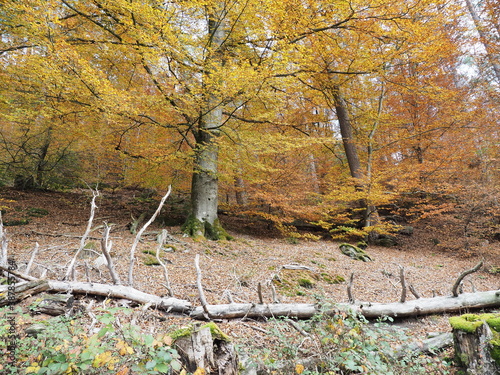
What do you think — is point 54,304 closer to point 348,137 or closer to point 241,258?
point 241,258

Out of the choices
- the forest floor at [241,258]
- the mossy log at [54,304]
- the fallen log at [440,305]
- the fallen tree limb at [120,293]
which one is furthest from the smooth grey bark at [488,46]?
the mossy log at [54,304]

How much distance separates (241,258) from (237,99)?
3952 millimetres

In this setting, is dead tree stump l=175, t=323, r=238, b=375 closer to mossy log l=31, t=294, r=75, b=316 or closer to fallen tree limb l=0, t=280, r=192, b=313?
fallen tree limb l=0, t=280, r=192, b=313

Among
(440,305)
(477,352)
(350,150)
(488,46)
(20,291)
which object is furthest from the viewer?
(350,150)

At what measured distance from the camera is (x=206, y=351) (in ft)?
7.18

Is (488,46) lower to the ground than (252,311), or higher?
higher

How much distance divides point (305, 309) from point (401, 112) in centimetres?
1202

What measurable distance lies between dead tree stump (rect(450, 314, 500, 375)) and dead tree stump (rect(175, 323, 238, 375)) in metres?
2.19

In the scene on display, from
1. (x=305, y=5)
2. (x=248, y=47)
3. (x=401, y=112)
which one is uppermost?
(x=305, y=5)

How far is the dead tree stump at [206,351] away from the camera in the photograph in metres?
2.14

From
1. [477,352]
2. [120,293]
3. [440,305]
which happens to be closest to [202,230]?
[120,293]

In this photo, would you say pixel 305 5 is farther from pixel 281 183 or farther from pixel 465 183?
pixel 465 183

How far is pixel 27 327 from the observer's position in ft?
8.22

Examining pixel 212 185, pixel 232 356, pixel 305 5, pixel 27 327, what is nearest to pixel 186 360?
pixel 232 356
